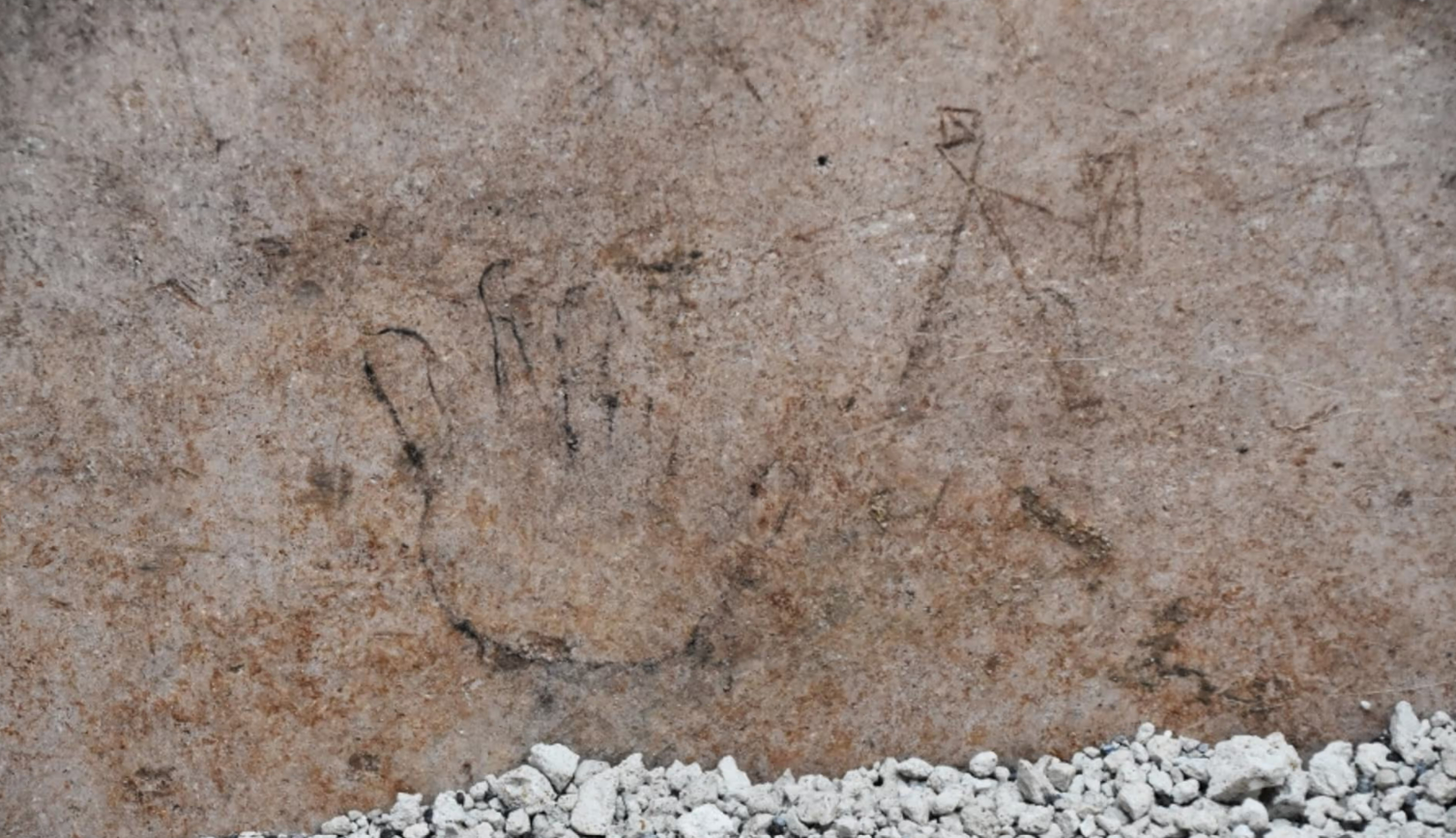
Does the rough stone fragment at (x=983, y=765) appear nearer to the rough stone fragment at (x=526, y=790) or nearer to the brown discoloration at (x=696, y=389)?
the brown discoloration at (x=696, y=389)

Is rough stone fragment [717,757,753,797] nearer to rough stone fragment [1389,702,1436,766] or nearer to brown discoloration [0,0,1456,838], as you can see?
brown discoloration [0,0,1456,838]

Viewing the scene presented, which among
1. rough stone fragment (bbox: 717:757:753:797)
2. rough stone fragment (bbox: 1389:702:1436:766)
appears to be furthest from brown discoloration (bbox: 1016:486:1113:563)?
rough stone fragment (bbox: 717:757:753:797)

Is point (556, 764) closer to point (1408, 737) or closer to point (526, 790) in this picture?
point (526, 790)

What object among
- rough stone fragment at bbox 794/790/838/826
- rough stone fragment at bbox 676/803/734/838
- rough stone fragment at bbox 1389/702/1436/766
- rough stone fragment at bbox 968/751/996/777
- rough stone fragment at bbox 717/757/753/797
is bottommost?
rough stone fragment at bbox 676/803/734/838

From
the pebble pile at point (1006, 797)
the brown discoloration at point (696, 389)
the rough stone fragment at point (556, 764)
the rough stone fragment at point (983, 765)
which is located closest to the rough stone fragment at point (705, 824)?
the pebble pile at point (1006, 797)

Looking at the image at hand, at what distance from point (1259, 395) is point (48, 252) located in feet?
8.12

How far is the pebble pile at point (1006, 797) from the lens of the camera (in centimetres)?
217

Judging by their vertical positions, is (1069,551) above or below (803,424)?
below

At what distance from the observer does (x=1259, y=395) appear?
225 cm

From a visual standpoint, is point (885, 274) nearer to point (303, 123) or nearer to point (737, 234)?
point (737, 234)

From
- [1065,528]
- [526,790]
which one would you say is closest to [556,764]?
[526,790]

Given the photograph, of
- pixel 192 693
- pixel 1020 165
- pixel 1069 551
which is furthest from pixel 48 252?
pixel 1069 551

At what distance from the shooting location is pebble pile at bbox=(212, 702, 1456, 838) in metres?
2.17

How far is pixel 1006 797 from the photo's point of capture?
2242mm
